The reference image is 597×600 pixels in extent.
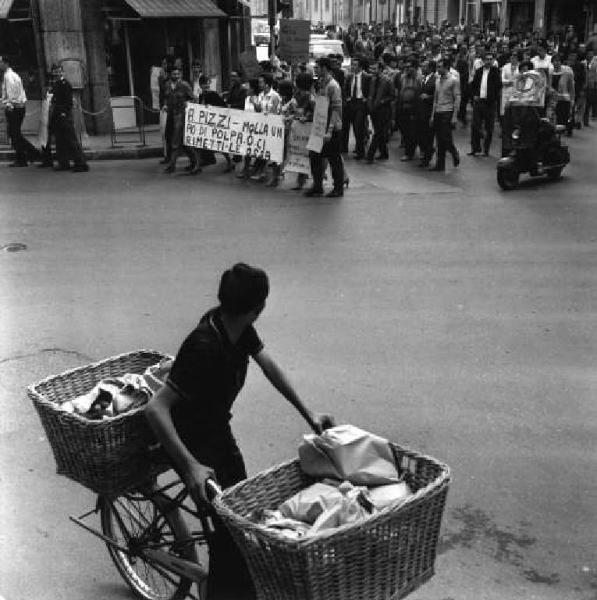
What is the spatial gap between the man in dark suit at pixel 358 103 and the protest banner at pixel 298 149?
2964mm

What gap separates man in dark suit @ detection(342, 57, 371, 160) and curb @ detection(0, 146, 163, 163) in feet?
12.9

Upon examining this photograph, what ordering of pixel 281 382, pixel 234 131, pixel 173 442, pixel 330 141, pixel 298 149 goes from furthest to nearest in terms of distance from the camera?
pixel 234 131 → pixel 298 149 → pixel 330 141 → pixel 281 382 → pixel 173 442

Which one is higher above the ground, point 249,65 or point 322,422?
point 249,65

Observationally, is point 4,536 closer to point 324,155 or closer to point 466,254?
point 466,254

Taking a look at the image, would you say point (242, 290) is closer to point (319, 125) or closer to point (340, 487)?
point (340, 487)

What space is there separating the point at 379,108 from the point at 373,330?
921cm

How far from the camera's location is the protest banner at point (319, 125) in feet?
40.6

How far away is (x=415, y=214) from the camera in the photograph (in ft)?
37.8

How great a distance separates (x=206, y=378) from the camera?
10.1 feet

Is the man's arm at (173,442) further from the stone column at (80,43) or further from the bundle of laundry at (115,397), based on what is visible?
Answer: the stone column at (80,43)

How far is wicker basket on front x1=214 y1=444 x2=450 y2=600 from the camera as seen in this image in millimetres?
2568

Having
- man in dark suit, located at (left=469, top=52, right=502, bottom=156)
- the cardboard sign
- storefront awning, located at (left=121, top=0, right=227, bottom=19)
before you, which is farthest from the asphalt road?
the cardboard sign

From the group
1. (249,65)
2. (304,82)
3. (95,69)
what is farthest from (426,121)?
(249,65)

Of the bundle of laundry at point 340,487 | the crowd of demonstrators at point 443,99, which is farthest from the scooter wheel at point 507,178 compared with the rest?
the bundle of laundry at point 340,487
